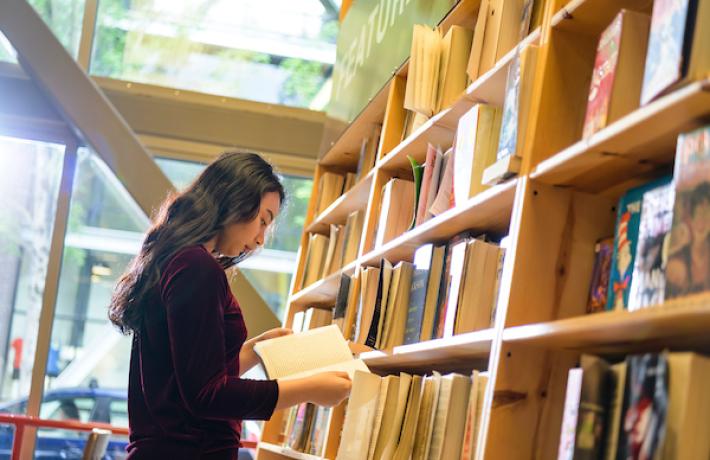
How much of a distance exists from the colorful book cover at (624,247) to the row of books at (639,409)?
0.82 ft

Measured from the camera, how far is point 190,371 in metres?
1.87

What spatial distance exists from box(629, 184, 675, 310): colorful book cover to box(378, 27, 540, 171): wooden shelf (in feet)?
1.70

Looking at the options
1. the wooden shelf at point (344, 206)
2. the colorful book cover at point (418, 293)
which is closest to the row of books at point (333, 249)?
the wooden shelf at point (344, 206)

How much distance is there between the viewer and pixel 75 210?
16.4 feet

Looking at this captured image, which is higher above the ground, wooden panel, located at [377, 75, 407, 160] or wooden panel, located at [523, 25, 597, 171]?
wooden panel, located at [377, 75, 407, 160]

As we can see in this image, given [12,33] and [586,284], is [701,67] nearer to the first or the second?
[586,284]

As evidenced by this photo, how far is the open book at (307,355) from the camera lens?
7.22ft

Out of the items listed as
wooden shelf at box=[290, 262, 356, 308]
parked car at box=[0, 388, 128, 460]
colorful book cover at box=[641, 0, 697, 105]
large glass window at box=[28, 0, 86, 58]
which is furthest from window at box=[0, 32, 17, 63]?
colorful book cover at box=[641, 0, 697, 105]

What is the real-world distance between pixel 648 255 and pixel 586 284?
0.33m

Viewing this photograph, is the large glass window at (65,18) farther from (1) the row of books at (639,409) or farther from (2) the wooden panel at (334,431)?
(1) the row of books at (639,409)

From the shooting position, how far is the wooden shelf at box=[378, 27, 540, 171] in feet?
6.27

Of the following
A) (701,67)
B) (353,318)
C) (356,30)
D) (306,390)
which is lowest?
(306,390)

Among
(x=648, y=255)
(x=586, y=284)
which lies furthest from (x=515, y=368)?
(x=648, y=255)

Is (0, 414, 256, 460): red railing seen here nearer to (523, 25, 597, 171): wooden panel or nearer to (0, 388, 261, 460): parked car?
(0, 388, 261, 460): parked car
